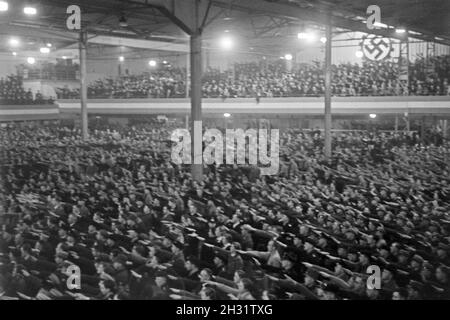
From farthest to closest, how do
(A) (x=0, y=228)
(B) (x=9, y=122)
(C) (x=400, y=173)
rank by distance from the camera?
(B) (x=9, y=122), (C) (x=400, y=173), (A) (x=0, y=228)

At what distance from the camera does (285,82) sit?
829 inches

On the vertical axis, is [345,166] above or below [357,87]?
below

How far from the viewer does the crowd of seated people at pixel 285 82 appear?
18.9m

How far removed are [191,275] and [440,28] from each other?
54.1 feet

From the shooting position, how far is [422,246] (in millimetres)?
7531

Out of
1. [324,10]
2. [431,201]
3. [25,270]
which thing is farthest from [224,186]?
[324,10]

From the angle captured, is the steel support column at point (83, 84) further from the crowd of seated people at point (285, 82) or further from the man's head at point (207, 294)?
the man's head at point (207, 294)

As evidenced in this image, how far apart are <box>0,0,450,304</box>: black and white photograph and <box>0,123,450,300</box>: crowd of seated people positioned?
3 centimetres

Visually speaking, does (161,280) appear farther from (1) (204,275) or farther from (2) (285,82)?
(2) (285,82)

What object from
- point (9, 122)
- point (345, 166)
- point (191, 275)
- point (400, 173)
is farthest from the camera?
point (9, 122)

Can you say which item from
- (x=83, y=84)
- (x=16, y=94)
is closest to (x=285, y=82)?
(x=83, y=84)

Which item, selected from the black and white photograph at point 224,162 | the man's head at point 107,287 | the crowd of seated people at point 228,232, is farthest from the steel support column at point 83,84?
the man's head at point 107,287

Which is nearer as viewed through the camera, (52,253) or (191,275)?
(191,275)
